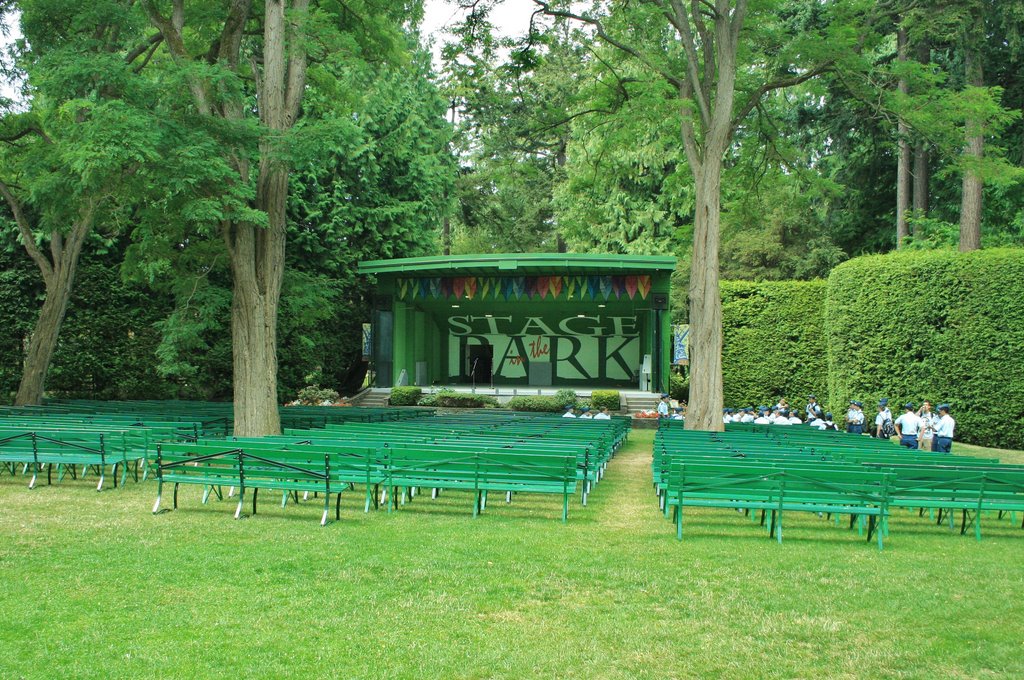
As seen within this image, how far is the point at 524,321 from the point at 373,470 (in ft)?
82.8

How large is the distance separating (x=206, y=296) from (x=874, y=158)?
2394 centimetres

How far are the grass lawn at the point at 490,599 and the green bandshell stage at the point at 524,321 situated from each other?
1997cm

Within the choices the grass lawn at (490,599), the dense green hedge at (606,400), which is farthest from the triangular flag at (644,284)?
the grass lawn at (490,599)

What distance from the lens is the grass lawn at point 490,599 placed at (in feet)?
16.4

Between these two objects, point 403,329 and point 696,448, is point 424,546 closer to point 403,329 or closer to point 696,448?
point 696,448

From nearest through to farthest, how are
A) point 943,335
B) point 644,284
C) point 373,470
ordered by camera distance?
point 373,470 < point 943,335 < point 644,284

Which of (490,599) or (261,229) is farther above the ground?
(261,229)

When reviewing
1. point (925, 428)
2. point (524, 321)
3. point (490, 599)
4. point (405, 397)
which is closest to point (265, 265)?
point (490, 599)

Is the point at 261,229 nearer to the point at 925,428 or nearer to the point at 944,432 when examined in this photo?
the point at 944,432

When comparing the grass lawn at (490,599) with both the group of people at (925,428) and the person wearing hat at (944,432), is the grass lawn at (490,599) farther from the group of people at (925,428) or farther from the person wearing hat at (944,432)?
the group of people at (925,428)

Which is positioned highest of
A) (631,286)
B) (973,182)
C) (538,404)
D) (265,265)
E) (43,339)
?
(973,182)

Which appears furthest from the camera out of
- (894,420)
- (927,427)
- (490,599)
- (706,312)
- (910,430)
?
(894,420)

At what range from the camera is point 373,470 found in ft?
32.9

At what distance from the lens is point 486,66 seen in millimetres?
17531
